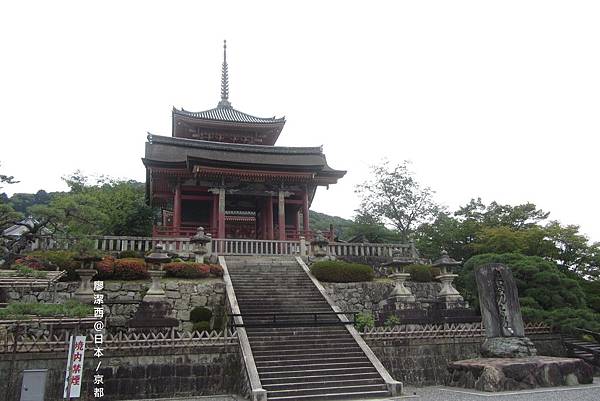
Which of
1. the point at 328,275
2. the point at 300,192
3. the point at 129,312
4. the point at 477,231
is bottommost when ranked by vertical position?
the point at 129,312

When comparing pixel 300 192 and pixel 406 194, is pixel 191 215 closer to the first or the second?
pixel 300 192

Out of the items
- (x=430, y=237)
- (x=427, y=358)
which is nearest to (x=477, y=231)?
(x=430, y=237)

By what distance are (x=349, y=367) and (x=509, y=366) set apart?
4.37 metres

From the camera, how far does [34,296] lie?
15.2 m

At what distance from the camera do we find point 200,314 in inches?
607

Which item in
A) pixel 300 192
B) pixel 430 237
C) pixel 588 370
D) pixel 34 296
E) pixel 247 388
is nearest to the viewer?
pixel 247 388

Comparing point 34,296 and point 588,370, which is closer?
point 588,370

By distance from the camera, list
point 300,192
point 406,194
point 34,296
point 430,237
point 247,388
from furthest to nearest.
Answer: point 406,194, point 430,237, point 300,192, point 34,296, point 247,388

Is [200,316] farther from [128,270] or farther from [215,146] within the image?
[215,146]

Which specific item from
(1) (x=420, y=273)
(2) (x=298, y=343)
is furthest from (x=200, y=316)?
(1) (x=420, y=273)

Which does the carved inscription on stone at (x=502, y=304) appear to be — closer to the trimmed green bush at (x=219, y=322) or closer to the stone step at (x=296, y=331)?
the stone step at (x=296, y=331)

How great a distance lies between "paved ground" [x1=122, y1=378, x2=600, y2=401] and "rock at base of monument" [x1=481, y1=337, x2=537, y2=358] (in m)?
1.53

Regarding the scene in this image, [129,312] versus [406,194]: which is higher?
[406,194]

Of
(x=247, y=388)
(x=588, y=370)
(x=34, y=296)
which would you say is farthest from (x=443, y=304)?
(x=34, y=296)
